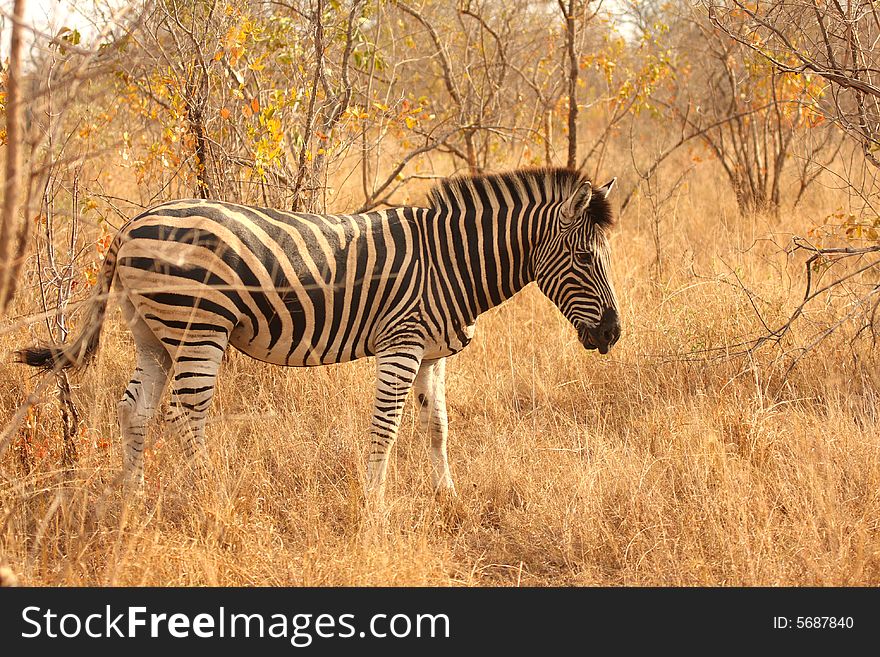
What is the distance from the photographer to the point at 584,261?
183 inches

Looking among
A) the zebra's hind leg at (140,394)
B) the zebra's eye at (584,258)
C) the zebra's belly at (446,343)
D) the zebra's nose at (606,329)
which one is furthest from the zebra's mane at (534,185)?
the zebra's hind leg at (140,394)

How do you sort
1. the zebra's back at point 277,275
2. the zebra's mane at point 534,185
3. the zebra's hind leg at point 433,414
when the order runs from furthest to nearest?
the zebra's hind leg at point 433,414
the zebra's mane at point 534,185
the zebra's back at point 277,275

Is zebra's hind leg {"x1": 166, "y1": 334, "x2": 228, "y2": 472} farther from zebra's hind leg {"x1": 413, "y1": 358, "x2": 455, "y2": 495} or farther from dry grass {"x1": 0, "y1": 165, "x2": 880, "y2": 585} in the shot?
zebra's hind leg {"x1": 413, "y1": 358, "x2": 455, "y2": 495}

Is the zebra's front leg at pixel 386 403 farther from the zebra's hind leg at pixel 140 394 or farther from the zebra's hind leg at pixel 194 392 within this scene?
the zebra's hind leg at pixel 140 394

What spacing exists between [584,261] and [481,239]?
0.56 m

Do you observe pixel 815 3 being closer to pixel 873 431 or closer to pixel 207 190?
pixel 873 431

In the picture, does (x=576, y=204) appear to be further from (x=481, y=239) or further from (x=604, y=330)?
(x=604, y=330)

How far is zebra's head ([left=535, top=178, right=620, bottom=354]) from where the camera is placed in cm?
462

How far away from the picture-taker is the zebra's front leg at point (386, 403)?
4.54 m

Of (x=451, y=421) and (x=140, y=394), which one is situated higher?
(x=451, y=421)

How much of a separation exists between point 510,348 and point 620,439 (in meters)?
1.28

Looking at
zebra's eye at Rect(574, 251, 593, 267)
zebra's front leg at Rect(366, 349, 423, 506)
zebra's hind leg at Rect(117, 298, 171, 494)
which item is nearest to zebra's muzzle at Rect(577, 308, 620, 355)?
zebra's eye at Rect(574, 251, 593, 267)

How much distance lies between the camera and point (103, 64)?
8.09ft

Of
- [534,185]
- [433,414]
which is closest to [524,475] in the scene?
[433,414]
